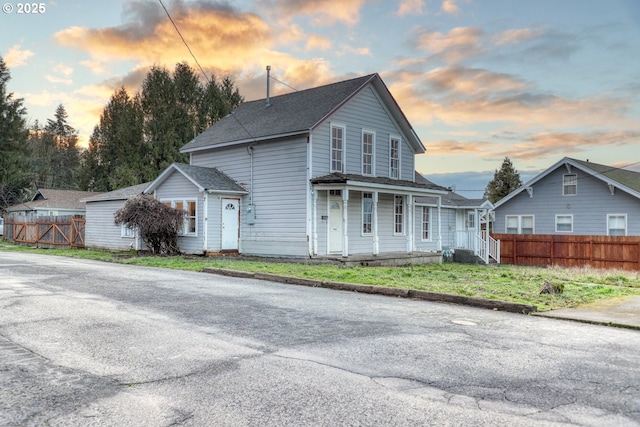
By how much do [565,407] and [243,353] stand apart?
350cm

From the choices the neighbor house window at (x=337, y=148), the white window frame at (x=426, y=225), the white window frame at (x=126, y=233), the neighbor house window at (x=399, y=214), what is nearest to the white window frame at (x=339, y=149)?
the neighbor house window at (x=337, y=148)

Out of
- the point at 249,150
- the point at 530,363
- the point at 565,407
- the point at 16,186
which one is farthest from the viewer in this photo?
the point at 16,186

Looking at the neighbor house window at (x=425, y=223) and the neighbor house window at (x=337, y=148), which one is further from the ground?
the neighbor house window at (x=337, y=148)

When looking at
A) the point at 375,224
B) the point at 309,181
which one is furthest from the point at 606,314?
the point at 309,181

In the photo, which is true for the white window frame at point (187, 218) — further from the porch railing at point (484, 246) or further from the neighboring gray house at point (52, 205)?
the neighboring gray house at point (52, 205)

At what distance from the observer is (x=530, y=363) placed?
5.88 metres

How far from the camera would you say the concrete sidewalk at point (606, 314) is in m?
8.54

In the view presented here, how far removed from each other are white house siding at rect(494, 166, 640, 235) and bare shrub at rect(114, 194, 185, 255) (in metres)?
22.1

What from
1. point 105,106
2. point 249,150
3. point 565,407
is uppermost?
point 105,106

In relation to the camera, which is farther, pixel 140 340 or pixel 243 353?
pixel 140 340

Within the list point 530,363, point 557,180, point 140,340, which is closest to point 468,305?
point 530,363

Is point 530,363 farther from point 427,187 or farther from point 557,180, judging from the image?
point 557,180

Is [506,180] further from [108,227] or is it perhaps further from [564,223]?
[108,227]

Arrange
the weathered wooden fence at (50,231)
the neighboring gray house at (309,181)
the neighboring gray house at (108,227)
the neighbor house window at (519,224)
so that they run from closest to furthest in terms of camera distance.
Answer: the neighboring gray house at (309,181), the neighboring gray house at (108,227), the weathered wooden fence at (50,231), the neighbor house window at (519,224)
